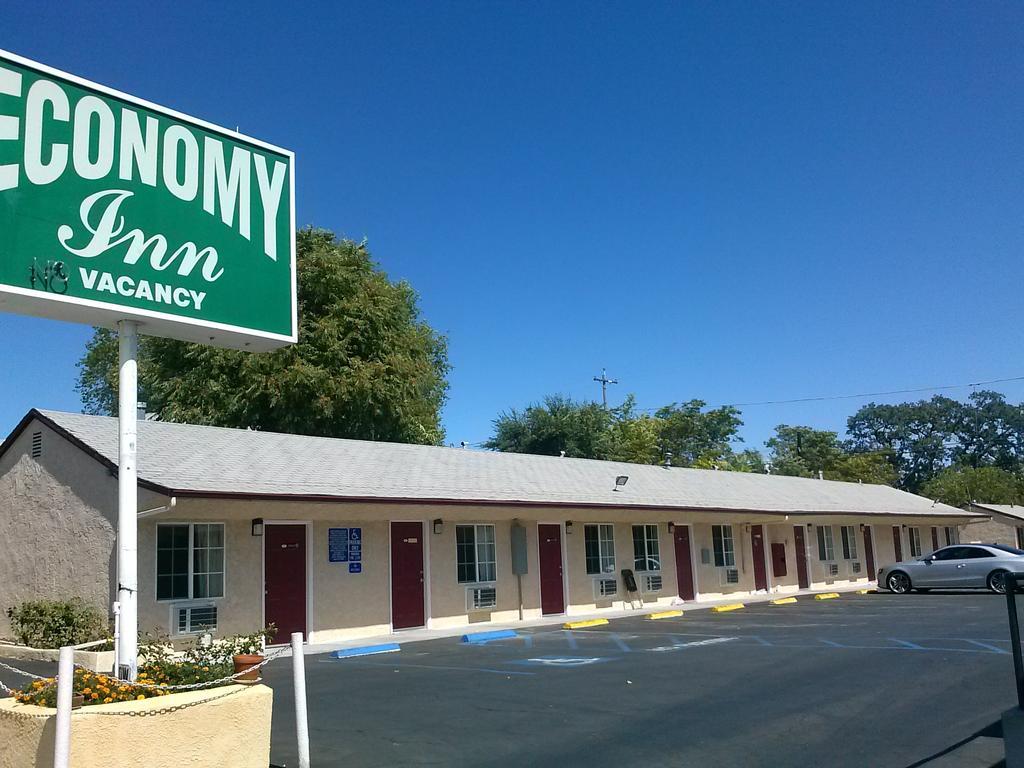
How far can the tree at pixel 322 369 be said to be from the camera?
107ft

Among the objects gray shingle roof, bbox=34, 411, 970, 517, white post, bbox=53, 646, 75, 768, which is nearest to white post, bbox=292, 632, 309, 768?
white post, bbox=53, 646, 75, 768

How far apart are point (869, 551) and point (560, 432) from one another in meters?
17.8

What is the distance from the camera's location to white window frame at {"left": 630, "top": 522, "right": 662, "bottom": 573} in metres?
25.7

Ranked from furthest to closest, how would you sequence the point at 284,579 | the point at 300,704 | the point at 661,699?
the point at 284,579, the point at 661,699, the point at 300,704

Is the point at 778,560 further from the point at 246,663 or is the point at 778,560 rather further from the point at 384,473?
the point at 246,663

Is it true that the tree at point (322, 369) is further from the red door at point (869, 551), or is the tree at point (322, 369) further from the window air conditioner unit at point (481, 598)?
the red door at point (869, 551)

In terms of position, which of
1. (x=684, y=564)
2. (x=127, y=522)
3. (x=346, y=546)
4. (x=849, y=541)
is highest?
(x=127, y=522)

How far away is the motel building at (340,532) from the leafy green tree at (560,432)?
65.2 feet

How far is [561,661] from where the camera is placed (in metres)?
13.8

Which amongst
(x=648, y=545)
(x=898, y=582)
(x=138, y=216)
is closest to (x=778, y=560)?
(x=898, y=582)

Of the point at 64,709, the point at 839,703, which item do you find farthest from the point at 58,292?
the point at 839,703

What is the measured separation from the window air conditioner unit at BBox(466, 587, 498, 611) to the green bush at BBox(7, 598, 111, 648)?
8173 millimetres

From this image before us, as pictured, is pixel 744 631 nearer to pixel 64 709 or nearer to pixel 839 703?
pixel 839 703

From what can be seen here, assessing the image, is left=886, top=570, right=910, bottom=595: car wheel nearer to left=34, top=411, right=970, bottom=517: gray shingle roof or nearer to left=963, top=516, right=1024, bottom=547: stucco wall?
left=34, top=411, right=970, bottom=517: gray shingle roof
